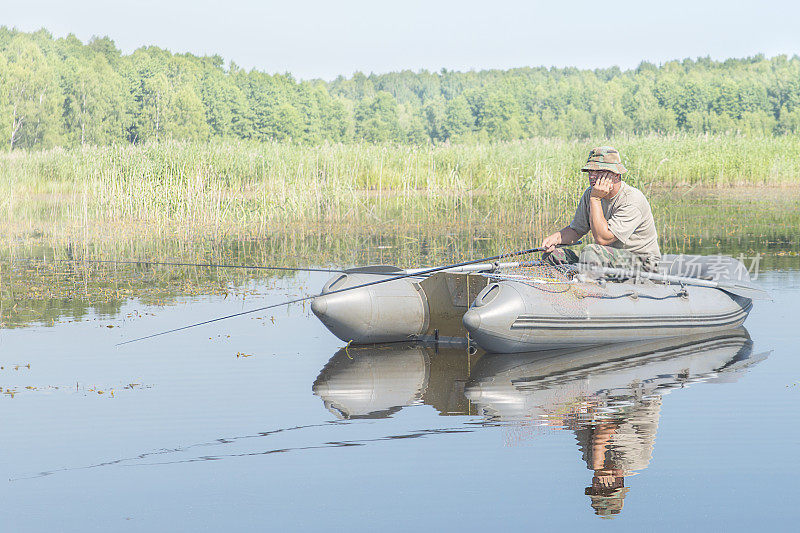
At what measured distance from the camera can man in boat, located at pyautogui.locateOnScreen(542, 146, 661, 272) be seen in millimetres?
8133

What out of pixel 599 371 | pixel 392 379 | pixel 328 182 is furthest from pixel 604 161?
pixel 328 182

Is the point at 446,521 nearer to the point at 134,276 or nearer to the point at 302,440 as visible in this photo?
the point at 302,440

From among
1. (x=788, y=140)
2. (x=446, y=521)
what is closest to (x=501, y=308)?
(x=446, y=521)

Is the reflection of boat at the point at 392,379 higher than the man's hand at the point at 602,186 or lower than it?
lower

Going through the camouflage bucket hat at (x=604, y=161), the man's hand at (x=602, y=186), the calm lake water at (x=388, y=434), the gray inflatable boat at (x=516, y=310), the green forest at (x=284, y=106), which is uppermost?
the green forest at (x=284, y=106)

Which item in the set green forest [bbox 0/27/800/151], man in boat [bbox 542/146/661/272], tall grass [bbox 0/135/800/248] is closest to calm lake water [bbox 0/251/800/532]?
man in boat [bbox 542/146/661/272]

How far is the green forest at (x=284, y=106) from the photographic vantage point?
4850 centimetres

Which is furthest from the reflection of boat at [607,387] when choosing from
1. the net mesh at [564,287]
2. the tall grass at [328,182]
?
the tall grass at [328,182]

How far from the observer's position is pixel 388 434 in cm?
562

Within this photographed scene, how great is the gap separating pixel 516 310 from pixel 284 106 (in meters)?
55.4

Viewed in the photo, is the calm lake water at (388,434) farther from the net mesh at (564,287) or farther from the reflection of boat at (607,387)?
the net mesh at (564,287)

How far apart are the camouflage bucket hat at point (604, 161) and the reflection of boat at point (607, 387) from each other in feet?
4.44

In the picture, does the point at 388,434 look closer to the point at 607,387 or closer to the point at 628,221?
the point at 607,387

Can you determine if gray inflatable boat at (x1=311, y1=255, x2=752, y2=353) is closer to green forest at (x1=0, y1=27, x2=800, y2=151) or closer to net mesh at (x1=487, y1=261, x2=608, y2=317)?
net mesh at (x1=487, y1=261, x2=608, y2=317)
